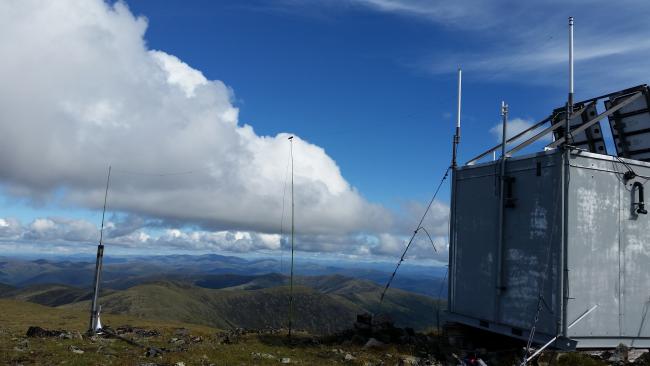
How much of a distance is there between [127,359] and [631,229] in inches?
774

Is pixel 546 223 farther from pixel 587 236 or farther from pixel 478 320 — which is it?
pixel 478 320

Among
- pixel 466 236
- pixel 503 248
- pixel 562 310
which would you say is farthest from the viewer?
pixel 466 236

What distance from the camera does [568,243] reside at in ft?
59.8

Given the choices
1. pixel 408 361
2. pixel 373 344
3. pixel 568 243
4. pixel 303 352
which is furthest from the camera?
pixel 373 344

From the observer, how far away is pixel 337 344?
24.1 metres

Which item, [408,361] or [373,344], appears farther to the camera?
[373,344]

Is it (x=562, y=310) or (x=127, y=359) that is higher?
(x=562, y=310)

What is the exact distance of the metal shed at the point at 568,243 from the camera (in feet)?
60.2

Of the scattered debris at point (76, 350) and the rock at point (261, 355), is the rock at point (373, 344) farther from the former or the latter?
the scattered debris at point (76, 350)

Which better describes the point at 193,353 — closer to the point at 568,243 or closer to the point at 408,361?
the point at 408,361

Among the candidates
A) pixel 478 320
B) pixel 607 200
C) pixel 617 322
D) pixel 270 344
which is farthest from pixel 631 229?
pixel 270 344

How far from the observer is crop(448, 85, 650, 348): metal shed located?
1836cm

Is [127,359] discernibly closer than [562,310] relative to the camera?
No

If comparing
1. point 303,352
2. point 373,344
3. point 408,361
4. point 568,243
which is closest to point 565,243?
point 568,243
